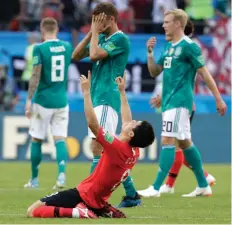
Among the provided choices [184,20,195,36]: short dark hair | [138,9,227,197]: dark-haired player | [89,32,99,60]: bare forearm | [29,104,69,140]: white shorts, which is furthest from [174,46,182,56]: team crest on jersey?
[29,104,69,140]: white shorts

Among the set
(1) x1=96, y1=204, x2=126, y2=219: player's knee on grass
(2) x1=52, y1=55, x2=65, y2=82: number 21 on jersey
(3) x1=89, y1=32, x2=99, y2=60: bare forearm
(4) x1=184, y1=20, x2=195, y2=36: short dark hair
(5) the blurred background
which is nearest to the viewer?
(1) x1=96, y1=204, x2=126, y2=219: player's knee on grass

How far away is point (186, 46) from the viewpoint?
40.2ft

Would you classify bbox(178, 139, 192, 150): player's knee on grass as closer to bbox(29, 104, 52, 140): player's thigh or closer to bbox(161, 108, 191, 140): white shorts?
bbox(161, 108, 191, 140): white shorts

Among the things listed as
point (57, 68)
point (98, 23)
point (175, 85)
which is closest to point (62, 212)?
point (98, 23)

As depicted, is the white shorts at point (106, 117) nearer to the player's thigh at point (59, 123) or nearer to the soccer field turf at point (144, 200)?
the soccer field turf at point (144, 200)

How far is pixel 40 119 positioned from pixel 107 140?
16.0 feet

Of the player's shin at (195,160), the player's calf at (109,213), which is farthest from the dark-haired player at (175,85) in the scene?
the player's calf at (109,213)

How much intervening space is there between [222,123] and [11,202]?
9286 millimetres

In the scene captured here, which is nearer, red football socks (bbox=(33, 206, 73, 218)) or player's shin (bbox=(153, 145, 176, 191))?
red football socks (bbox=(33, 206, 73, 218))

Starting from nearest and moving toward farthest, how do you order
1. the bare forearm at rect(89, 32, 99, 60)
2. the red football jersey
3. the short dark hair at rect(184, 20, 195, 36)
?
the red football jersey < the bare forearm at rect(89, 32, 99, 60) < the short dark hair at rect(184, 20, 195, 36)

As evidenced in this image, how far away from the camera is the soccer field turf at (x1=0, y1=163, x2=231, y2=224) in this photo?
31.0 ft

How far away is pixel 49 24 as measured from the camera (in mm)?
13727

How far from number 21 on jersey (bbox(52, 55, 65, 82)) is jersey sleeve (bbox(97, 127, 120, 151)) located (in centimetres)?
471

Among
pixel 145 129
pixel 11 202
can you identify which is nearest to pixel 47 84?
pixel 11 202
